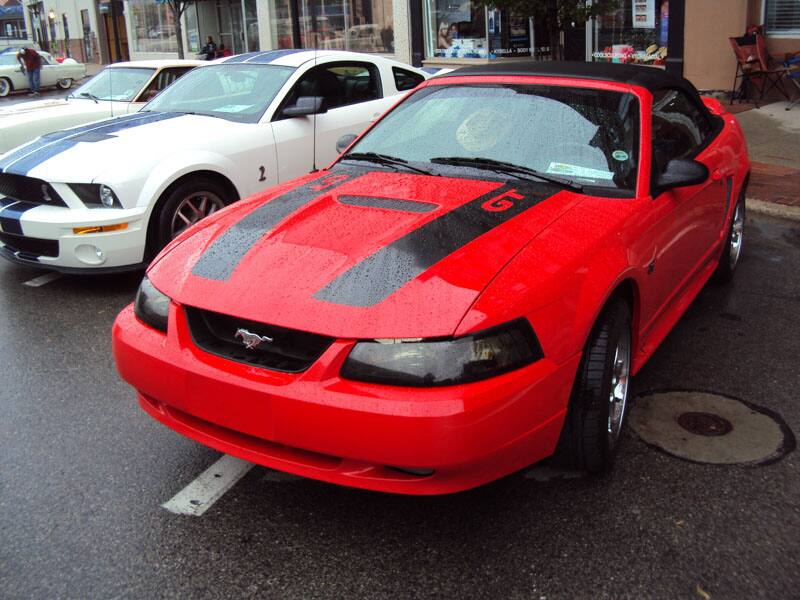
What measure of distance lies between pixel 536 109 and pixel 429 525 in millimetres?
2091

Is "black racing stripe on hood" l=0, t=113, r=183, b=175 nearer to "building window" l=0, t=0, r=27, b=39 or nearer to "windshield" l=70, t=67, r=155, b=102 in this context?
"windshield" l=70, t=67, r=155, b=102

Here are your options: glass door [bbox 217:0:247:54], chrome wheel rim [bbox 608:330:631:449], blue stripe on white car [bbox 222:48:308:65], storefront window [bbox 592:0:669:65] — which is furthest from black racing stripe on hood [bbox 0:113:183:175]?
glass door [bbox 217:0:247:54]

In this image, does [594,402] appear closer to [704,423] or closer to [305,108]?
[704,423]

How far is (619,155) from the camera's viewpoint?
370 centimetres

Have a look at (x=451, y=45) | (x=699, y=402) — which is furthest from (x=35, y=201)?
(x=451, y=45)

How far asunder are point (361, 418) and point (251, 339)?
514mm

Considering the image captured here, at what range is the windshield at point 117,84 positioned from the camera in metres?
9.24

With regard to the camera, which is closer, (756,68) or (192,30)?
(756,68)

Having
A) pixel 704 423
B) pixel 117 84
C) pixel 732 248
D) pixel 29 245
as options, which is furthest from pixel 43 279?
pixel 732 248

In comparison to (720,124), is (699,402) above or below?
below

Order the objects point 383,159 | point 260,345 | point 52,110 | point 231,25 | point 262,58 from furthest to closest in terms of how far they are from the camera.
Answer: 1. point 231,25
2. point 52,110
3. point 262,58
4. point 383,159
5. point 260,345

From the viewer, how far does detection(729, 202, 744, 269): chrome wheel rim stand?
18.6 feet

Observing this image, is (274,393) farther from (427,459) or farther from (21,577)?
(21,577)

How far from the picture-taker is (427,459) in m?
2.52
